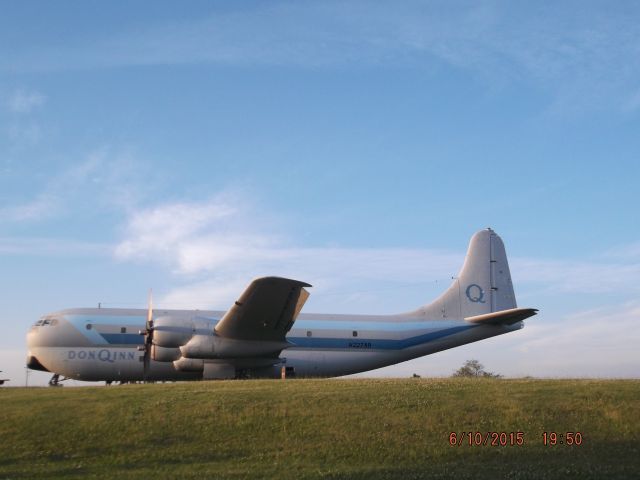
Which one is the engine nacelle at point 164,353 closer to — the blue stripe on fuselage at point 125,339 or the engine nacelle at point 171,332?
the engine nacelle at point 171,332

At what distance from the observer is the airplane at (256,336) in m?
28.2

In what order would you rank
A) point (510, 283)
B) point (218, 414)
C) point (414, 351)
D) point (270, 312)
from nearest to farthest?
point (218, 414) < point (270, 312) < point (414, 351) < point (510, 283)

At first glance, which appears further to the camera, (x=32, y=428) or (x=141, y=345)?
(x=141, y=345)

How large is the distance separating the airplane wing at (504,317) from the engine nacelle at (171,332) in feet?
48.9

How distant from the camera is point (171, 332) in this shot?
93.0ft

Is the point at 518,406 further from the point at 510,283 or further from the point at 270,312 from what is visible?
the point at 510,283

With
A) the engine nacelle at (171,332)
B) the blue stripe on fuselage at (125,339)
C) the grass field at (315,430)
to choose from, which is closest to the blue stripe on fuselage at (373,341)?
the engine nacelle at (171,332)

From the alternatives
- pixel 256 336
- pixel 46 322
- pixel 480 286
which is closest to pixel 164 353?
pixel 256 336

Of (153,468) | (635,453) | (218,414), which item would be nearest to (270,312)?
(218,414)

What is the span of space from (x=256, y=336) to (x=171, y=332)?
12.4 ft

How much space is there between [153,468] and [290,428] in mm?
4426

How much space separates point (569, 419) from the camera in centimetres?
1844
